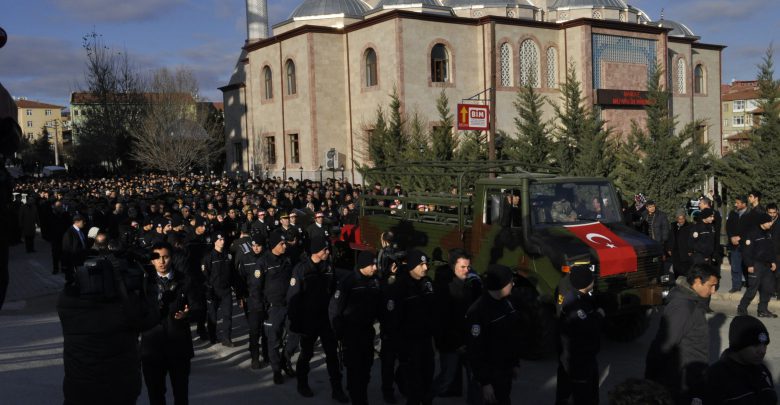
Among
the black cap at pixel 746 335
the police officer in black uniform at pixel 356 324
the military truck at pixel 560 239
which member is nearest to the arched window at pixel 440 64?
the military truck at pixel 560 239

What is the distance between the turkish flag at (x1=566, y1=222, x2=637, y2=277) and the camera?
899cm

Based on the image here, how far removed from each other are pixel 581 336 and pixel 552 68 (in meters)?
37.4

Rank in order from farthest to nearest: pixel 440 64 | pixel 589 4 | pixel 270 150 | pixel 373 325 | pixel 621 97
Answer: pixel 270 150 → pixel 589 4 → pixel 621 97 → pixel 440 64 → pixel 373 325

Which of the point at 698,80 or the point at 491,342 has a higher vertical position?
the point at 698,80

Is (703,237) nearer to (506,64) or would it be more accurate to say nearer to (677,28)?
(506,64)

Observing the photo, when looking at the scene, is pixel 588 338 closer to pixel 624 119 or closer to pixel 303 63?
pixel 303 63

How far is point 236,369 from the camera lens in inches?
366

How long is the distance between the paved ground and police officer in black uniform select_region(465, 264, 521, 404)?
1825 millimetres

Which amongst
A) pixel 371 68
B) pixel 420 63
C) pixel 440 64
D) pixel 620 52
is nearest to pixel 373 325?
pixel 420 63

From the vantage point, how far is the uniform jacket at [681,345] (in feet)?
18.4

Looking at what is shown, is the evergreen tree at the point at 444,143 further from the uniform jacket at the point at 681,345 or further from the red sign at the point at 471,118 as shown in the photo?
the uniform jacket at the point at 681,345

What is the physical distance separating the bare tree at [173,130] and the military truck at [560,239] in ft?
135

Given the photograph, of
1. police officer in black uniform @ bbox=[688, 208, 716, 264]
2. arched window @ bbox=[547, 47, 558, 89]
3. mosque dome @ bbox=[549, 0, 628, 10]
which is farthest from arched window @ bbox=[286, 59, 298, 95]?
police officer in black uniform @ bbox=[688, 208, 716, 264]

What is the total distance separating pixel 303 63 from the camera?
41344 millimetres
